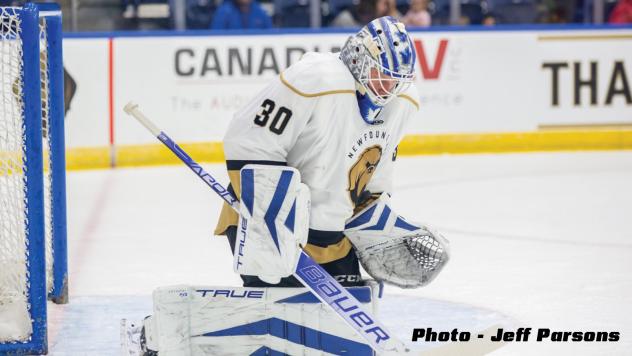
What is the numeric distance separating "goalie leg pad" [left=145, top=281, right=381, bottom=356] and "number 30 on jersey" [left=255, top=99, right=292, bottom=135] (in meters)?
0.39

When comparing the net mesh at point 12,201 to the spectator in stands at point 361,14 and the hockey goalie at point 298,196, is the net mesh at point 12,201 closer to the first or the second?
the hockey goalie at point 298,196

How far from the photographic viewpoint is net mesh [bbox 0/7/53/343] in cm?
316

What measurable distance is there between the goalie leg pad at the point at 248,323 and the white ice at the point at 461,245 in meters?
0.45

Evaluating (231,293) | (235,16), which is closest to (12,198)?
(231,293)

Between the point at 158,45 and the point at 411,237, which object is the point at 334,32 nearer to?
the point at 158,45

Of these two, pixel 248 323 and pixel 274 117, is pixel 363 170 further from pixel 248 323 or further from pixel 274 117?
pixel 248 323

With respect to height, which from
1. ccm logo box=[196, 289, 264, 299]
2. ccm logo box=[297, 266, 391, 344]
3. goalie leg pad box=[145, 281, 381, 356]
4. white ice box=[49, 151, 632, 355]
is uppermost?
ccm logo box=[297, 266, 391, 344]

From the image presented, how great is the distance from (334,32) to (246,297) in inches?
180

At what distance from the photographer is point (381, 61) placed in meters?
2.78

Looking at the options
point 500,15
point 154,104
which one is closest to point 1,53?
point 154,104

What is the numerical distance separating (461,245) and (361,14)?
126 inches

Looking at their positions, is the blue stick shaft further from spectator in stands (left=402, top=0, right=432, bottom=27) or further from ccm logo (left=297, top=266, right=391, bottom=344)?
spectator in stands (left=402, top=0, right=432, bottom=27)

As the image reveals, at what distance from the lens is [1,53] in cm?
323

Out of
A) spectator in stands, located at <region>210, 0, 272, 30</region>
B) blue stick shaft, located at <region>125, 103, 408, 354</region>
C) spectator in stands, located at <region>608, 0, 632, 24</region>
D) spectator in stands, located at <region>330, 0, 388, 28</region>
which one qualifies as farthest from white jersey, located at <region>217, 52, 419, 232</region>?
spectator in stands, located at <region>608, 0, 632, 24</region>
